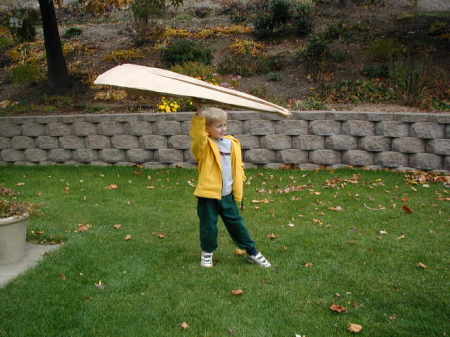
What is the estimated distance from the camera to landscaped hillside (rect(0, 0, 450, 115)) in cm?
932

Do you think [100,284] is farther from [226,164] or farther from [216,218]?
[226,164]

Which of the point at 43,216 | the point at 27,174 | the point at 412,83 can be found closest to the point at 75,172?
the point at 27,174

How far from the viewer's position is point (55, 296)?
153 inches

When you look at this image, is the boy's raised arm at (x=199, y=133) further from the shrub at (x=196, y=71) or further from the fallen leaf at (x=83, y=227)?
the shrub at (x=196, y=71)

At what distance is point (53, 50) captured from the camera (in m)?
10.5

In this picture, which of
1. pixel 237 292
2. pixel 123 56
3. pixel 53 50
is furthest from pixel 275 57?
pixel 237 292

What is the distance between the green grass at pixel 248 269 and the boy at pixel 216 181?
259mm

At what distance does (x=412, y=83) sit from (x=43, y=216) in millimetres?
6645

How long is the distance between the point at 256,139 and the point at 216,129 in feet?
13.2

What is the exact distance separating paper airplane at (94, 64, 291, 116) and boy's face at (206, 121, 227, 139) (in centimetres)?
30

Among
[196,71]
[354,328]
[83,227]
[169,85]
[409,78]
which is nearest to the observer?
[354,328]

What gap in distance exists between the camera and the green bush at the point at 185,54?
1123 centimetres

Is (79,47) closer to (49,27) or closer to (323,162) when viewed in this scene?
(49,27)

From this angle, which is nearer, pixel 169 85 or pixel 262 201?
pixel 169 85
